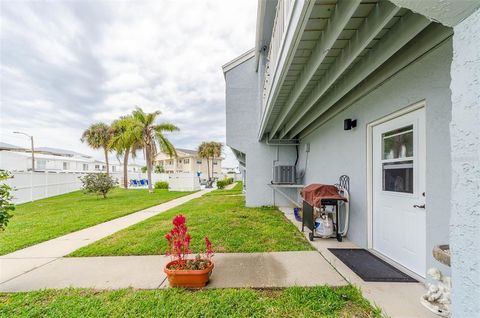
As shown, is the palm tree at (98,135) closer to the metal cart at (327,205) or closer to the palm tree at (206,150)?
the palm tree at (206,150)

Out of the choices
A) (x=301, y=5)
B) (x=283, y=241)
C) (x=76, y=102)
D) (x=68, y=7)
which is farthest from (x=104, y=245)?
(x=76, y=102)

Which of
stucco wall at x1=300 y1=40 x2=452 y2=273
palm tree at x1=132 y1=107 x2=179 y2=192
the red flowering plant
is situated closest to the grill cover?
stucco wall at x1=300 y1=40 x2=452 y2=273

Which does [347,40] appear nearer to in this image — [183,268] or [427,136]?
[427,136]

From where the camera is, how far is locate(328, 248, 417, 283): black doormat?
10.3 ft

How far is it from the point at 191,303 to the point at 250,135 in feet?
24.4

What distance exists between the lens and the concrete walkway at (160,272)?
3141 millimetres

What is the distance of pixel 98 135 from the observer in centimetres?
2575

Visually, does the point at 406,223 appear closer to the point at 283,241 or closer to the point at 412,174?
the point at 412,174

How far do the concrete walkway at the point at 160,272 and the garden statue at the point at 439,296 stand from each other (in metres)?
0.88

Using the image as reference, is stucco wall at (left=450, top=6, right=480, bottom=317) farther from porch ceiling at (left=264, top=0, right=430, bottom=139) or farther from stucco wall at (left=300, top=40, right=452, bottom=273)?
stucco wall at (left=300, top=40, right=452, bottom=273)

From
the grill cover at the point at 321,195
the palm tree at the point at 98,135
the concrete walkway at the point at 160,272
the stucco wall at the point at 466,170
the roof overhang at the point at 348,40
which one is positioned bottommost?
the concrete walkway at the point at 160,272

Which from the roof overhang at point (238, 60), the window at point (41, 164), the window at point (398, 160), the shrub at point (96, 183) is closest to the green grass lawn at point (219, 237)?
the window at point (398, 160)

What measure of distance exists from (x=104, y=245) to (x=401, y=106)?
599 cm

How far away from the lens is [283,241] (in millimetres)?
4867
